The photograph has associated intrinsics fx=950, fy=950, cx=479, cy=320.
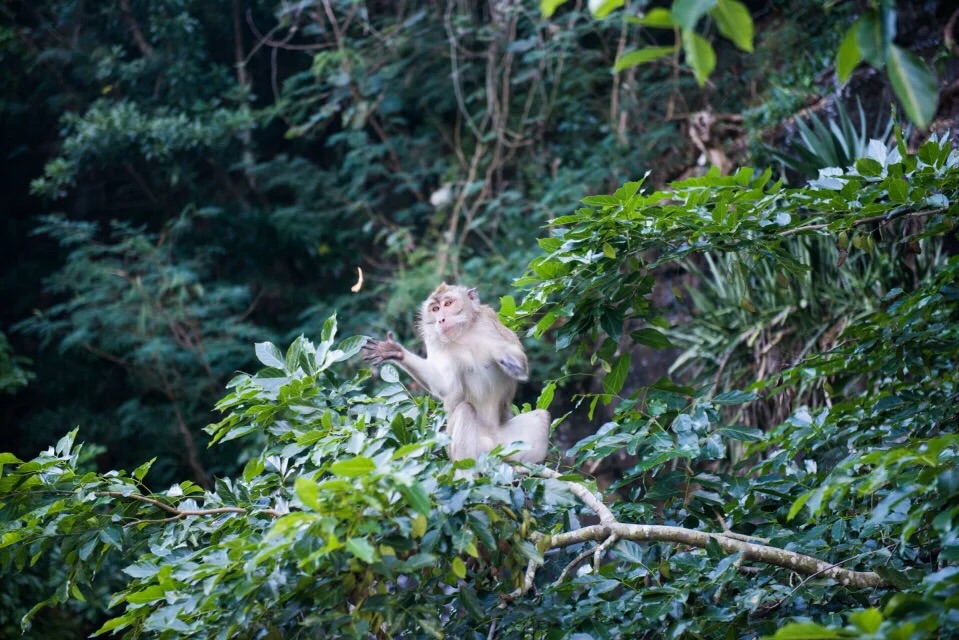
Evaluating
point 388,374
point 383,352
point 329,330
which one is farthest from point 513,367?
point 329,330

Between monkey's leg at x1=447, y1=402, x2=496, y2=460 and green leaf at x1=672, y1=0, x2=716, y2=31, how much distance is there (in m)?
2.50

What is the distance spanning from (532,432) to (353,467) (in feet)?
6.13

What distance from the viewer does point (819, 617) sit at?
2447 mm

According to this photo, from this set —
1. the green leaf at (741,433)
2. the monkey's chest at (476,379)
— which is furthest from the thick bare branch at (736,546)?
the monkey's chest at (476,379)

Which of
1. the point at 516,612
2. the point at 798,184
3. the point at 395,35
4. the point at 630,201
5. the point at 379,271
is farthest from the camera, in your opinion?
the point at 379,271

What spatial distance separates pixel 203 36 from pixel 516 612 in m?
8.29

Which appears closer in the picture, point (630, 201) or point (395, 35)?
point (630, 201)

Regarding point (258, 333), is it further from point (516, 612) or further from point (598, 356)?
point (516, 612)

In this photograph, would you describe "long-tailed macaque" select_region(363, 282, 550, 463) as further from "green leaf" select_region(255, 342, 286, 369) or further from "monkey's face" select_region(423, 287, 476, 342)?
"green leaf" select_region(255, 342, 286, 369)

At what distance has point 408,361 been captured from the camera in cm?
382

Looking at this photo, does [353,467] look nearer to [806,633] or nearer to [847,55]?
[806,633]

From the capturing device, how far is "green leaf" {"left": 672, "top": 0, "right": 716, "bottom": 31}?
4.19ft

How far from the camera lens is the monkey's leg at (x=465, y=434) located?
143 inches

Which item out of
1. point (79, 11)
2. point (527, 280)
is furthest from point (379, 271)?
point (527, 280)
